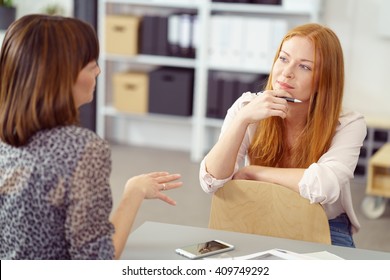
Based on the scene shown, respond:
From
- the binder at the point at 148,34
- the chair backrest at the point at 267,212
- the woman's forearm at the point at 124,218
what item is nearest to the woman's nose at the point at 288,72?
the chair backrest at the point at 267,212

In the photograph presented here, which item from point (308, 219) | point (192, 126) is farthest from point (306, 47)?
point (192, 126)

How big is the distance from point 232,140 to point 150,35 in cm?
320

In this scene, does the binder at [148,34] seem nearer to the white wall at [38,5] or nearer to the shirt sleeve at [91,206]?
the white wall at [38,5]

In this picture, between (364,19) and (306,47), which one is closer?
(306,47)

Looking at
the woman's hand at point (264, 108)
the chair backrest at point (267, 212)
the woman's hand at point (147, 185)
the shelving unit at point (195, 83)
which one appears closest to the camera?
the woman's hand at point (147, 185)

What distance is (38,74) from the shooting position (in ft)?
4.22

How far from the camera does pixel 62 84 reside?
1.30 meters

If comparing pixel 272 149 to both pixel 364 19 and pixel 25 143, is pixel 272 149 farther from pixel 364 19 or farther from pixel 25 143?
pixel 364 19

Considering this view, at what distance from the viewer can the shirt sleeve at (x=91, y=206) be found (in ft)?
4.23

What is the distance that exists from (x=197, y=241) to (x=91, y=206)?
0.40 meters

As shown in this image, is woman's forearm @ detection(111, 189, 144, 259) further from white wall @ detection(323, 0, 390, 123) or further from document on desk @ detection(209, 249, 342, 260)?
white wall @ detection(323, 0, 390, 123)

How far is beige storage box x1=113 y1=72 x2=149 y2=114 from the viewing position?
512 centimetres

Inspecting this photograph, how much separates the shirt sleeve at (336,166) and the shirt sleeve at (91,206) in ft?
2.26

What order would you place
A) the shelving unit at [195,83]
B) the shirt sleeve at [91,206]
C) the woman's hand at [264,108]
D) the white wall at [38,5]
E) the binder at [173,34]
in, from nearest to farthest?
1. the shirt sleeve at [91,206]
2. the woman's hand at [264,108]
3. the shelving unit at [195,83]
4. the binder at [173,34]
5. the white wall at [38,5]
